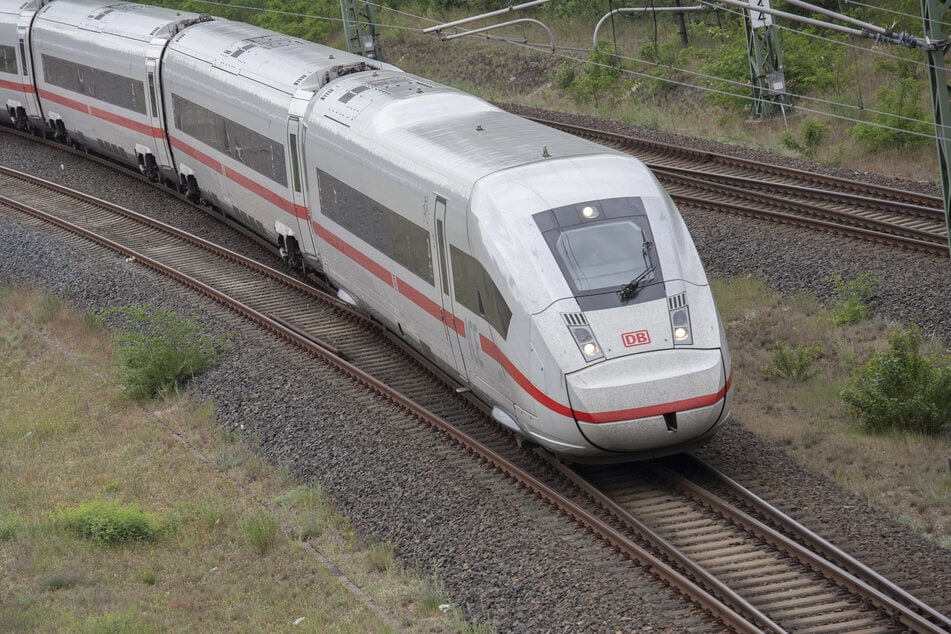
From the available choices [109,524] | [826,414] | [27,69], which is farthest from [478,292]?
[27,69]

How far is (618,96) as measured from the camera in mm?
33656

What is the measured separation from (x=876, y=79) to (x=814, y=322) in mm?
16629

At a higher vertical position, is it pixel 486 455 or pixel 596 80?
pixel 486 455

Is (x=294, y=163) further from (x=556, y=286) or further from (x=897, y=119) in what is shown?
(x=897, y=119)

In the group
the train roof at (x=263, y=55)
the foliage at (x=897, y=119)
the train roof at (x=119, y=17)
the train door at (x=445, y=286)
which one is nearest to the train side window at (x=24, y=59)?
the train roof at (x=119, y=17)

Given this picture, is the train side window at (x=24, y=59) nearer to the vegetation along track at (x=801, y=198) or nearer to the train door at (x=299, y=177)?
the train door at (x=299, y=177)

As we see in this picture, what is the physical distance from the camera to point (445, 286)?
12.5 meters

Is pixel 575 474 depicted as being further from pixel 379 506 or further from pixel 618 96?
pixel 618 96

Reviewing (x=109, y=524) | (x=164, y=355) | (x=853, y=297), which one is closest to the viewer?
(x=109, y=524)

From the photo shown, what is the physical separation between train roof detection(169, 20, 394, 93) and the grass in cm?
533

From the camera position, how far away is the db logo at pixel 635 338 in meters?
10.5

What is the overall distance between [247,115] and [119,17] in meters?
8.05

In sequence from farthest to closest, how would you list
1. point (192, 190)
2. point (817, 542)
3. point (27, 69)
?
point (27, 69)
point (192, 190)
point (817, 542)

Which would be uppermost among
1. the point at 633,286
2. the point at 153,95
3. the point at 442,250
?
the point at 633,286
